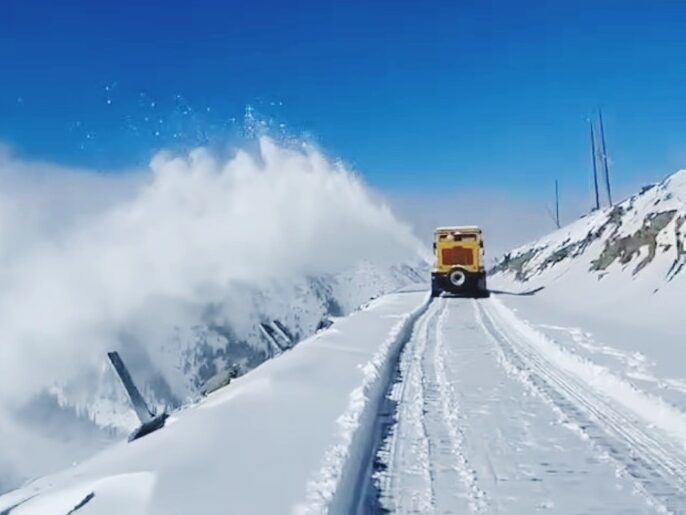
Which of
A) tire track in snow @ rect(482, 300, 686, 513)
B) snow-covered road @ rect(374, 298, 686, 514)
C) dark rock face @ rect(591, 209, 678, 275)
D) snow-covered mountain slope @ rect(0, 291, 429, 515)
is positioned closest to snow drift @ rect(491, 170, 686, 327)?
dark rock face @ rect(591, 209, 678, 275)

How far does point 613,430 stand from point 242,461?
12.7 feet

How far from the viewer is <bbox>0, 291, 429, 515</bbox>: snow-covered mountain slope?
528 cm

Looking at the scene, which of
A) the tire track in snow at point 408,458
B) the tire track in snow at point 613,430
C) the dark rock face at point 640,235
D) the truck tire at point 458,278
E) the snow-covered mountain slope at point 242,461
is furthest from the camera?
the truck tire at point 458,278

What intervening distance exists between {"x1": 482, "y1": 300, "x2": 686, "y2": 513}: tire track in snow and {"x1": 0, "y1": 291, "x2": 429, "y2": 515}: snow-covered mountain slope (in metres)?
2.21

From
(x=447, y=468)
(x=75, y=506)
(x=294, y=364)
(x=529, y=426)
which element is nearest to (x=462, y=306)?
(x=294, y=364)

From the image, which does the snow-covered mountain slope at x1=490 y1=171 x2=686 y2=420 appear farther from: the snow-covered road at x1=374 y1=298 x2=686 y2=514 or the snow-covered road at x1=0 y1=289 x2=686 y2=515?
the snow-covered road at x1=0 y1=289 x2=686 y2=515

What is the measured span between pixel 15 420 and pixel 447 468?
92.6m

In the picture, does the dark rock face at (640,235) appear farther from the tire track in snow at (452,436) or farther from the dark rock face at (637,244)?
the tire track in snow at (452,436)

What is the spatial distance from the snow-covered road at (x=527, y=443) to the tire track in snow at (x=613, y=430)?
11 mm

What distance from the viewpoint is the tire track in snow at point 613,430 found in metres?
5.94

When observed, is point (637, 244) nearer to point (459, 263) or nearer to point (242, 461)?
point (459, 263)

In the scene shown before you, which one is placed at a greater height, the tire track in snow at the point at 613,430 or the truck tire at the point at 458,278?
the truck tire at the point at 458,278

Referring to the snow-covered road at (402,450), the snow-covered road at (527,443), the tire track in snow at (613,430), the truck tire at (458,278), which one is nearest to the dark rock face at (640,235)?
the truck tire at (458,278)

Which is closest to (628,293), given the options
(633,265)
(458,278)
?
(633,265)
